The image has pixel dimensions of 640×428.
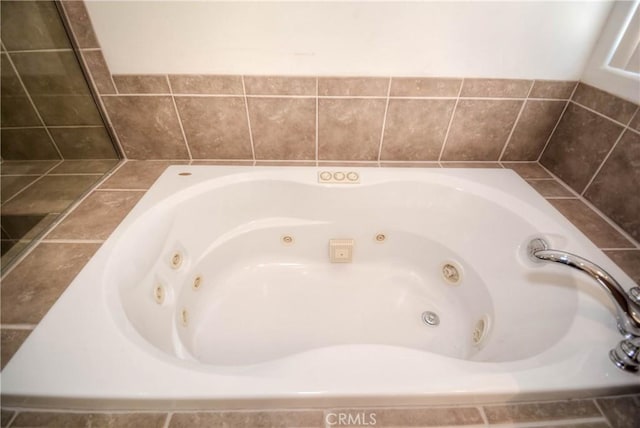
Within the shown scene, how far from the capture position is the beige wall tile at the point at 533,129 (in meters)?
1.07

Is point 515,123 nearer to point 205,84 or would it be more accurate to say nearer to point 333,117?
point 333,117

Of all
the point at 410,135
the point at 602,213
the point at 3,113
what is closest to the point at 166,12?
the point at 3,113

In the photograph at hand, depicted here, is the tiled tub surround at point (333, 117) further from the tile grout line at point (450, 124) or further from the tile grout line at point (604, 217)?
the tile grout line at point (604, 217)

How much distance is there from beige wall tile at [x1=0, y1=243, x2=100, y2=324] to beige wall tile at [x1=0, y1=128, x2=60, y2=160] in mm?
574

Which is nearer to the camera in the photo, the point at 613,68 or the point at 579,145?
the point at 613,68

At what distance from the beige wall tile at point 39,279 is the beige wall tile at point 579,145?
5.45 ft

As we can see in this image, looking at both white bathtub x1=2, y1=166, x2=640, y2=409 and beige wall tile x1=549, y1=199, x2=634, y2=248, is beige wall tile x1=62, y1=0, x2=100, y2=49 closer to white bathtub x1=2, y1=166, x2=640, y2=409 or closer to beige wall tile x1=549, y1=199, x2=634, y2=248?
white bathtub x1=2, y1=166, x2=640, y2=409

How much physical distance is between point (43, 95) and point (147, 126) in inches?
14.1

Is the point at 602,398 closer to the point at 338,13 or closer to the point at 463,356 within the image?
the point at 463,356

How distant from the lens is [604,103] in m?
0.92

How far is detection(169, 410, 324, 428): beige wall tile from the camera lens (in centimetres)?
50

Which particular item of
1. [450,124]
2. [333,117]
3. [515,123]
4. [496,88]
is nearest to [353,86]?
[333,117]

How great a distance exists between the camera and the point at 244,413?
0.52 meters

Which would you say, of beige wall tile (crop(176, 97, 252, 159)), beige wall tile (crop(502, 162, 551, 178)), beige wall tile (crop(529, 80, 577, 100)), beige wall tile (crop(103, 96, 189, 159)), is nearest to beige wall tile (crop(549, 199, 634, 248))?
beige wall tile (crop(502, 162, 551, 178))
